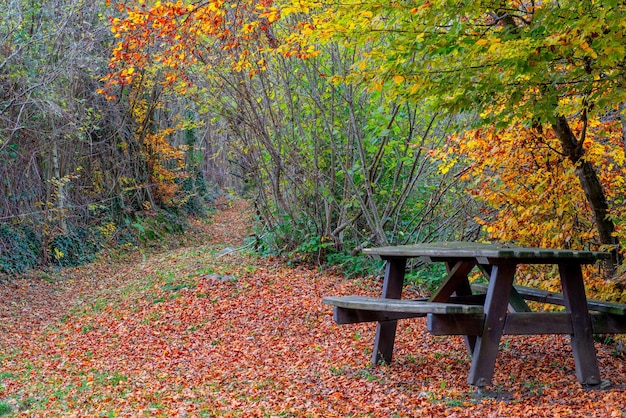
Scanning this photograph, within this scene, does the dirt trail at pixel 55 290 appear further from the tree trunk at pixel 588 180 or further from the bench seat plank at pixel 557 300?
the tree trunk at pixel 588 180

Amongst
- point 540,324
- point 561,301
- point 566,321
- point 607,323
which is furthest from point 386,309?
point 607,323

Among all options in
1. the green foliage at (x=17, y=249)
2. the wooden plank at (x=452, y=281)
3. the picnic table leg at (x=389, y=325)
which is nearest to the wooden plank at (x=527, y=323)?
the wooden plank at (x=452, y=281)

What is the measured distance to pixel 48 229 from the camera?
49.3ft

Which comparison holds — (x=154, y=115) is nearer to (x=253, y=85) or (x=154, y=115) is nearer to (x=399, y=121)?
(x=253, y=85)

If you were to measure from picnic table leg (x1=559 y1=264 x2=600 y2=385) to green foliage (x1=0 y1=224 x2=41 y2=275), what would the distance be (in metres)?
11.2

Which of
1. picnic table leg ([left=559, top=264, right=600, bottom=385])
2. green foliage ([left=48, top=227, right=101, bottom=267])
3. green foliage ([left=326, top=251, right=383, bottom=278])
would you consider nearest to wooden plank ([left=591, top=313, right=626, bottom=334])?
picnic table leg ([left=559, top=264, right=600, bottom=385])

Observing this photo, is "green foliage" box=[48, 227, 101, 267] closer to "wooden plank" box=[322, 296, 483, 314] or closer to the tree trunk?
"wooden plank" box=[322, 296, 483, 314]

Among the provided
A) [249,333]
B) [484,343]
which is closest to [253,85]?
[249,333]

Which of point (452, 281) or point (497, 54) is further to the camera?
point (452, 281)

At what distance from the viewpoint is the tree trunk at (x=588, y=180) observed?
Result: 6387 mm

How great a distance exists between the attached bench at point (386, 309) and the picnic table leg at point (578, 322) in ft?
2.64

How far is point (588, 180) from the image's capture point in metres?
6.42

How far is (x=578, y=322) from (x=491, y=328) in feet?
2.51

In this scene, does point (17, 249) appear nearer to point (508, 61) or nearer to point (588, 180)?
point (588, 180)
